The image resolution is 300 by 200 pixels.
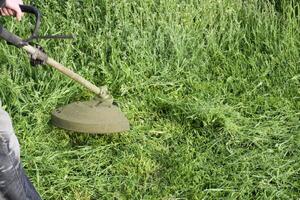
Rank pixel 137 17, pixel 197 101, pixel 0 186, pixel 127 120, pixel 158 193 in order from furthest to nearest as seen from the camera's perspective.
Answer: pixel 137 17, pixel 197 101, pixel 127 120, pixel 158 193, pixel 0 186

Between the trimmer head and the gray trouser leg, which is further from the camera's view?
the trimmer head

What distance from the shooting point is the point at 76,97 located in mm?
3648

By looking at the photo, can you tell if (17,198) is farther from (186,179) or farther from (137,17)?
(137,17)

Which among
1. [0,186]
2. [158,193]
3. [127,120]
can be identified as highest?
[0,186]

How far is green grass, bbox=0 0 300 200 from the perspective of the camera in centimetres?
317

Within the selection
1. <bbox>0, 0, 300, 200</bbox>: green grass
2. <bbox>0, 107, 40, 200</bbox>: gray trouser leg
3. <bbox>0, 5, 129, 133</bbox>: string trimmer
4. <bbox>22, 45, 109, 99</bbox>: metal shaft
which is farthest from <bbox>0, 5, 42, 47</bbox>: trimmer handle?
<bbox>0, 0, 300, 200</bbox>: green grass

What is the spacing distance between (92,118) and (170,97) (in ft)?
2.11

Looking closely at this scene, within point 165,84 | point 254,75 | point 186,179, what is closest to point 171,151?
point 186,179

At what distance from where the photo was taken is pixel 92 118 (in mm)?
3207

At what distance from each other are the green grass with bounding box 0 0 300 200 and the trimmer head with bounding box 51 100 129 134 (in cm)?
18

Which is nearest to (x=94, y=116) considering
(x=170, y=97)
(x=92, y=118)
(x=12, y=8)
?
(x=92, y=118)

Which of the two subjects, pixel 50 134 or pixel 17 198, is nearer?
pixel 17 198

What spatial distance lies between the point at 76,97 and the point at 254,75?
3.70 feet

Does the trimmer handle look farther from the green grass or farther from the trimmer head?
the green grass
